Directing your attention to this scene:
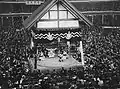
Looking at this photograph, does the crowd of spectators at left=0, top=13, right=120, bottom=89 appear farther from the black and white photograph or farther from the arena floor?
the arena floor

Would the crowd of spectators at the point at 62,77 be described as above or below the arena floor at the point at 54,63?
above

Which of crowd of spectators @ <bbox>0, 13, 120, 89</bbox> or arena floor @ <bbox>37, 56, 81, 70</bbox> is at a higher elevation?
crowd of spectators @ <bbox>0, 13, 120, 89</bbox>

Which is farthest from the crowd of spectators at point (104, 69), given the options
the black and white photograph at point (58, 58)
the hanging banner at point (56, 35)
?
the hanging banner at point (56, 35)

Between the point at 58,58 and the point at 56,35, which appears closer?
the point at 56,35

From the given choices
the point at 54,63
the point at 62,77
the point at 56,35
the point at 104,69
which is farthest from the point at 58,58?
the point at 62,77

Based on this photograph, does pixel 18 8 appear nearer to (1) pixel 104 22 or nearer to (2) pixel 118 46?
(1) pixel 104 22

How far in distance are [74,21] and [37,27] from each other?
3.05m

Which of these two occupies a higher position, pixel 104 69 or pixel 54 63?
pixel 104 69

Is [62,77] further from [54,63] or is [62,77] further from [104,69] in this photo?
[54,63]

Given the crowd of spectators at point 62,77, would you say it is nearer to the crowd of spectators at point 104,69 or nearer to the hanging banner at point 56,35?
the crowd of spectators at point 104,69

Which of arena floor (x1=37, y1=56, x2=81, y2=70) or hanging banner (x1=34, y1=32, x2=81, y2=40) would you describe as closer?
hanging banner (x1=34, y1=32, x2=81, y2=40)

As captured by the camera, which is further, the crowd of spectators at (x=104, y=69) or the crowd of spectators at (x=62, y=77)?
the crowd of spectators at (x=104, y=69)

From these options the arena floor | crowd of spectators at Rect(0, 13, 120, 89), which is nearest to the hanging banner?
the arena floor

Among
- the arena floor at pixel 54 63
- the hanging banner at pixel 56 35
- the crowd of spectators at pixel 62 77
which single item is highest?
the hanging banner at pixel 56 35
